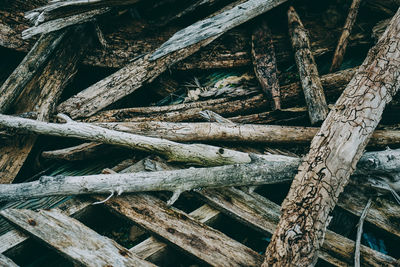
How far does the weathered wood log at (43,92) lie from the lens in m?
2.31

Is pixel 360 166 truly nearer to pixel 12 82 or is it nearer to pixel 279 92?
pixel 279 92

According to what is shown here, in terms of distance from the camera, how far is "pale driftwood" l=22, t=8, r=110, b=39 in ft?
7.19

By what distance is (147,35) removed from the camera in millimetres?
2957

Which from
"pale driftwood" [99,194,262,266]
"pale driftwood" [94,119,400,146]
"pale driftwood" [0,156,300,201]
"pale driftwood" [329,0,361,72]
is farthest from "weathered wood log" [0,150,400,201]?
"pale driftwood" [329,0,361,72]

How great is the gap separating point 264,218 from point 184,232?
0.54 meters

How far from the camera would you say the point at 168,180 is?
6.03ft

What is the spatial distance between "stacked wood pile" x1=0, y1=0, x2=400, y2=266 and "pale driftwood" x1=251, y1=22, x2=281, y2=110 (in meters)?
0.02

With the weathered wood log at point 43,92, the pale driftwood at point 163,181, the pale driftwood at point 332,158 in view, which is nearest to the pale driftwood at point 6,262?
the pale driftwood at point 163,181

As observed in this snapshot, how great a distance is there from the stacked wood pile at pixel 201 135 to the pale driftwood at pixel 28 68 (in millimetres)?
11

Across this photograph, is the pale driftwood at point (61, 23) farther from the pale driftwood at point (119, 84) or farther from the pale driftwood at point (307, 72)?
the pale driftwood at point (307, 72)

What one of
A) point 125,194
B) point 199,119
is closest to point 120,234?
point 125,194

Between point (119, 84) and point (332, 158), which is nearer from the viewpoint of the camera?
point (332, 158)

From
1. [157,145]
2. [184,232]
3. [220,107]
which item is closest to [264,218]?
[184,232]

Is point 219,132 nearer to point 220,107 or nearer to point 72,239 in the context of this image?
point 220,107
